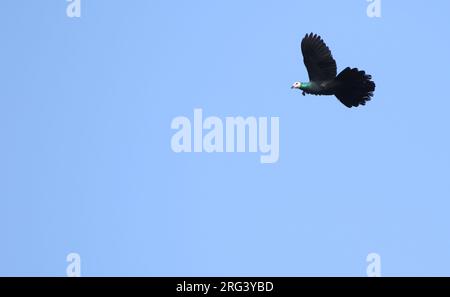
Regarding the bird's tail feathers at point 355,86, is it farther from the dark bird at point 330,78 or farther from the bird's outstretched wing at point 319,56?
the bird's outstretched wing at point 319,56

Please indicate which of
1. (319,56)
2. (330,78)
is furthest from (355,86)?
(319,56)

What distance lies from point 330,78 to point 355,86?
0.54m

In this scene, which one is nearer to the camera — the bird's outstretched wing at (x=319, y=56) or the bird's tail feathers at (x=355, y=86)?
the bird's tail feathers at (x=355, y=86)

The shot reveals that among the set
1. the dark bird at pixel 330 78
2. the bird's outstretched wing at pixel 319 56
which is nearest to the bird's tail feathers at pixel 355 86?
the dark bird at pixel 330 78

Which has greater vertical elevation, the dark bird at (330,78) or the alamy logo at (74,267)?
the dark bird at (330,78)

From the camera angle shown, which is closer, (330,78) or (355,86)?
(355,86)

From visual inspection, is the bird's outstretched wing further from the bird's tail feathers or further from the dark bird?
the bird's tail feathers

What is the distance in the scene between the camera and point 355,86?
24016 millimetres

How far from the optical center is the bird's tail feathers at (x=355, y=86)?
23922 millimetres

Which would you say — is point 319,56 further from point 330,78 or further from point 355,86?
point 355,86
